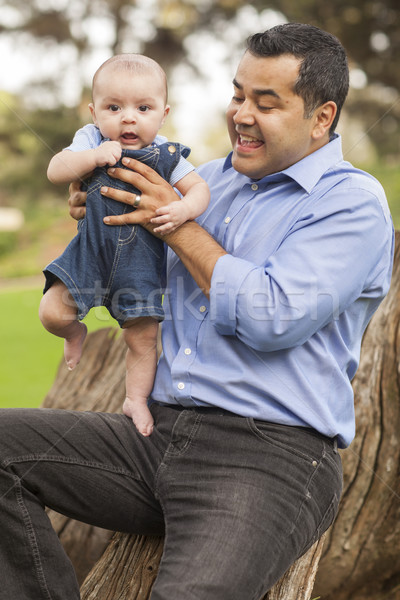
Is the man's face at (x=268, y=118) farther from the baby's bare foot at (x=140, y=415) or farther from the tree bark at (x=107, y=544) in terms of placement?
the tree bark at (x=107, y=544)

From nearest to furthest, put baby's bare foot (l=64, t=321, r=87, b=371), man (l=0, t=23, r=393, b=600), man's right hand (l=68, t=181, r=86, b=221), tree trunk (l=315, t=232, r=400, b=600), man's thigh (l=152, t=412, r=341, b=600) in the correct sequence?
man's thigh (l=152, t=412, r=341, b=600)
man (l=0, t=23, r=393, b=600)
man's right hand (l=68, t=181, r=86, b=221)
baby's bare foot (l=64, t=321, r=87, b=371)
tree trunk (l=315, t=232, r=400, b=600)

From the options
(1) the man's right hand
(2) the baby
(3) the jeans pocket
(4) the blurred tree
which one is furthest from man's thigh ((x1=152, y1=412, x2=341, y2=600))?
(4) the blurred tree

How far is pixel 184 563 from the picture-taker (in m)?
1.60

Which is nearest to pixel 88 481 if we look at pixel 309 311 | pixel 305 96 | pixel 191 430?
pixel 191 430

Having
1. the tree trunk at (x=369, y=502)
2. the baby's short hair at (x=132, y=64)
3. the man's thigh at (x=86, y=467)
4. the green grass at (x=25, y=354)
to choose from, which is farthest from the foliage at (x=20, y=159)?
the man's thigh at (x=86, y=467)

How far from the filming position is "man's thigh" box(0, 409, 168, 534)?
74.4 inches

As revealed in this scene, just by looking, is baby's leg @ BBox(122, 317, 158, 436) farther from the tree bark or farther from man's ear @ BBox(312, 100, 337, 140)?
man's ear @ BBox(312, 100, 337, 140)

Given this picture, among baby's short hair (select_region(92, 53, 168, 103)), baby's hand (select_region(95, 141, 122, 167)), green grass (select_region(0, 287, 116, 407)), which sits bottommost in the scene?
green grass (select_region(0, 287, 116, 407))

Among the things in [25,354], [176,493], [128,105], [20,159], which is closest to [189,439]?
[176,493]

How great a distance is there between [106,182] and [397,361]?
1.42 metres

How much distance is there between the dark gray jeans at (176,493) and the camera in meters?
1.62

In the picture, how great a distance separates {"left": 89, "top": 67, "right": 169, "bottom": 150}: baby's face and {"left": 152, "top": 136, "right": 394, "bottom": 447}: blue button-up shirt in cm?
39

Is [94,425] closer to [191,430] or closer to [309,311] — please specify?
[191,430]

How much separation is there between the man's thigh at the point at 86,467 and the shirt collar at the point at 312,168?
836mm
